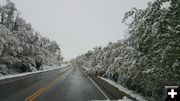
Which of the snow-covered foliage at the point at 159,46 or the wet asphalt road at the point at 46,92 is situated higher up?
the snow-covered foliage at the point at 159,46

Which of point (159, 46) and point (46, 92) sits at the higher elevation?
point (159, 46)

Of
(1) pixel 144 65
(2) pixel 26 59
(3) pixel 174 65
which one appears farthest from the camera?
(2) pixel 26 59

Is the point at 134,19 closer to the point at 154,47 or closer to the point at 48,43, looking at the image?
the point at 154,47

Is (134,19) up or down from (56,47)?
down

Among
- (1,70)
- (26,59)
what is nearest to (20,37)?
(26,59)

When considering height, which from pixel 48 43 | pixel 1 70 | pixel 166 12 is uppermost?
pixel 48 43

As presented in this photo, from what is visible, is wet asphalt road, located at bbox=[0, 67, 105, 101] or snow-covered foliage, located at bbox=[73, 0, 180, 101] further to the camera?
wet asphalt road, located at bbox=[0, 67, 105, 101]

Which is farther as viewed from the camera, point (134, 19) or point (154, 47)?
point (134, 19)

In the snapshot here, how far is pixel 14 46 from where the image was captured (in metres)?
38.2

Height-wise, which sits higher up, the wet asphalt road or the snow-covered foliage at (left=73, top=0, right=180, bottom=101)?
the snow-covered foliage at (left=73, top=0, right=180, bottom=101)

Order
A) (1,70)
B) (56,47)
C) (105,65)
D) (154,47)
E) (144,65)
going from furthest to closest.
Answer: (56,47) → (1,70) → (105,65) → (144,65) → (154,47)

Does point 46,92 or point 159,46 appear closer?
point 159,46

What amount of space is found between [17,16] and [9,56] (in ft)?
160

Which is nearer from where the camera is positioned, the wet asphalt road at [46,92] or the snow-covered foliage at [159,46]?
the snow-covered foliage at [159,46]
